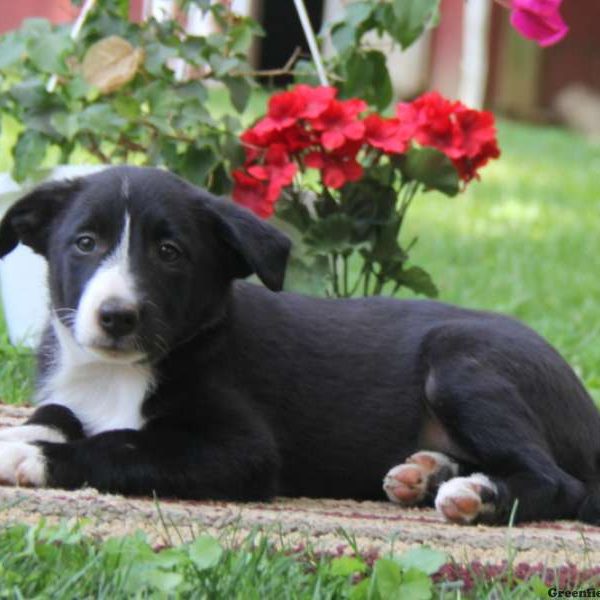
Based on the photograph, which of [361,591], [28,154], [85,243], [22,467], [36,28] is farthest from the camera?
[36,28]

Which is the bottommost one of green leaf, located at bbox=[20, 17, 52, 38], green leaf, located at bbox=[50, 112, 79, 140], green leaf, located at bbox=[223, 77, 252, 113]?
green leaf, located at bbox=[50, 112, 79, 140]

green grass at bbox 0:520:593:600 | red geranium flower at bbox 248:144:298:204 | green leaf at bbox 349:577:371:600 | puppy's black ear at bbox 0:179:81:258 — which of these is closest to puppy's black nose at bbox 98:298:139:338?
puppy's black ear at bbox 0:179:81:258

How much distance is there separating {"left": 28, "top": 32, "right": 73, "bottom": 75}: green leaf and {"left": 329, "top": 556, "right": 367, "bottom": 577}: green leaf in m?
2.92

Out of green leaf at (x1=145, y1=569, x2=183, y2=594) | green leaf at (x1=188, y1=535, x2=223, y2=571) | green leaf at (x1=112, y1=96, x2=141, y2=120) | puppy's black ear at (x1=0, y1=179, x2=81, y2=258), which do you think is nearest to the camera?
green leaf at (x1=145, y1=569, x2=183, y2=594)

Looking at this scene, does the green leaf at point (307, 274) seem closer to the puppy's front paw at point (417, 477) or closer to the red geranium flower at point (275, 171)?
the red geranium flower at point (275, 171)

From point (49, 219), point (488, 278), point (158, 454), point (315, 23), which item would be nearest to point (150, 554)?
point (158, 454)

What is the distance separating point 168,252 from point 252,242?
21 centimetres

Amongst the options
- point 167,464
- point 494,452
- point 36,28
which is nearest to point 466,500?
point 494,452

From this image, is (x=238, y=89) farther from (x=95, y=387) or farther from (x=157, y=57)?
(x=95, y=387)

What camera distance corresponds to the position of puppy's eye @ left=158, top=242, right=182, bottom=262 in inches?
153

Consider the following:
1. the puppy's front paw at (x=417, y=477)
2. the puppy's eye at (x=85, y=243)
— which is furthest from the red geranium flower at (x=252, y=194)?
the puppy's eye at (x=85, y=243)

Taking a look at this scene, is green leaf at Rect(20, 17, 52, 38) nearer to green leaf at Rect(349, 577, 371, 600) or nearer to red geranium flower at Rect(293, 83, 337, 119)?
red geranium flower at Rect(293, 83, 337, 119)

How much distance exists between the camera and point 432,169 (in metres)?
5.64

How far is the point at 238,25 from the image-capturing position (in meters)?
5.91
